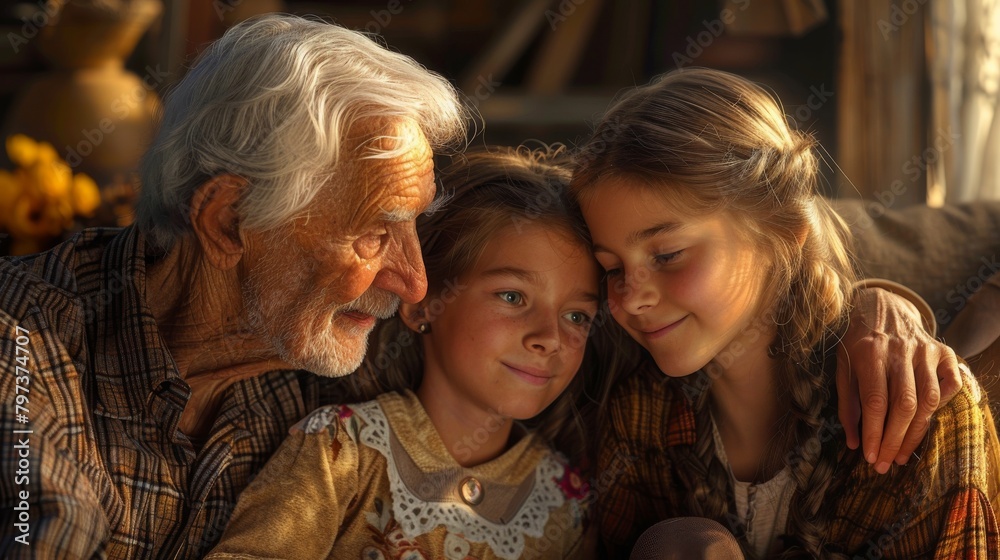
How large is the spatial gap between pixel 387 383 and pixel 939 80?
9.07ft

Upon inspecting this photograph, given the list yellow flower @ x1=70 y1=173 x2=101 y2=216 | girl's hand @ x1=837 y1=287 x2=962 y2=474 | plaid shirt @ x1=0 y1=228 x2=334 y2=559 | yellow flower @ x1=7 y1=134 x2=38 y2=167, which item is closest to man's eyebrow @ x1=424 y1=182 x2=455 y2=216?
plaid shirt @ x1=0 y1=228 x2=334 y2=559

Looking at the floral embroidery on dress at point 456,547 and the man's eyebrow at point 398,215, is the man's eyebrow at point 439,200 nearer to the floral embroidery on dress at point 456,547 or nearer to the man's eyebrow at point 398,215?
the man's eyebrow at point 398,215

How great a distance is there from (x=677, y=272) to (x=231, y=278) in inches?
35.3

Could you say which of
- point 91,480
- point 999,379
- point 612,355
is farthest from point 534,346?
point 999,379

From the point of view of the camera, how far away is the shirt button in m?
2.02

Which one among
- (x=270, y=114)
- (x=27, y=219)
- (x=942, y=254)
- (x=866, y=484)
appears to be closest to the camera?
(x=270, y=114)

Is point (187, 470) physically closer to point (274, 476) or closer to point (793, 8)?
point (274, 476)

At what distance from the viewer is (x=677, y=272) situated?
183cm

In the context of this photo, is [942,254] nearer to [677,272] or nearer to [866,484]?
[866,484]

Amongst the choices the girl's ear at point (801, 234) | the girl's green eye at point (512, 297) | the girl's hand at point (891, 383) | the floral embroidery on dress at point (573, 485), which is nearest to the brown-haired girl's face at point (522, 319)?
the girl's green eye at point (512, 297)

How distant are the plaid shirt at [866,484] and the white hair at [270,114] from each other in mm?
843

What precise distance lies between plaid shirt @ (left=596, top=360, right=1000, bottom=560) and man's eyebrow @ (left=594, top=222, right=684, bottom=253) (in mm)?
421

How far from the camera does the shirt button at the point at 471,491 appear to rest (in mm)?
2016

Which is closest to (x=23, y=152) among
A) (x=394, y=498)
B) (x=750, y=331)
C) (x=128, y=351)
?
(x=128, y=351)
